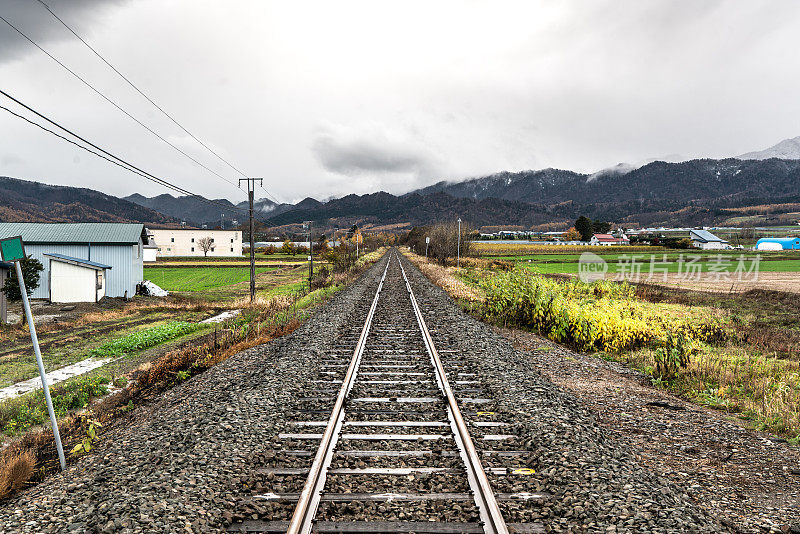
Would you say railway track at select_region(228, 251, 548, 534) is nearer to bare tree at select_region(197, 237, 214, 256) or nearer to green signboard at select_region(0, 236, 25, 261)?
green signboard at select_region(0, 236, 25, 261)

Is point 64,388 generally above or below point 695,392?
below

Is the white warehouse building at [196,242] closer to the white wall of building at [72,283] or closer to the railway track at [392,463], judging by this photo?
the white wall of building at [72,283]

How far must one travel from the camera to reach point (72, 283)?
29.6 m

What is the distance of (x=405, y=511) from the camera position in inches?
147

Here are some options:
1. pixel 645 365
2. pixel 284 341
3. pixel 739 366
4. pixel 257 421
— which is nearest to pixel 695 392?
pixel 645 365

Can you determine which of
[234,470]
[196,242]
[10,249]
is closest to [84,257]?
[10,249]

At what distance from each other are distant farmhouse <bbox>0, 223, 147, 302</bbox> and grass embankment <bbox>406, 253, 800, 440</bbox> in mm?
27166

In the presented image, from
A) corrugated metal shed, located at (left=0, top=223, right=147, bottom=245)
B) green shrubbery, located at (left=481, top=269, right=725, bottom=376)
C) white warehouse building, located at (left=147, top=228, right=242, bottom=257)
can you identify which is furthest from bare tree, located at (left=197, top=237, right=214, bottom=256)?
green shrubbery, located at (left=481, top=269, right=725, bottom=376)

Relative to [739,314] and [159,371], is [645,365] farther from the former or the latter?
[739,314]

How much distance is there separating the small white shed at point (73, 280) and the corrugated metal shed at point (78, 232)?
2.76 m

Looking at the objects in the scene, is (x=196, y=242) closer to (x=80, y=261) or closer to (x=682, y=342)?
(x=80, y=261)

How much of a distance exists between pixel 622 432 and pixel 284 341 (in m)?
8.44

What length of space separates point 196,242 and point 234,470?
115 m

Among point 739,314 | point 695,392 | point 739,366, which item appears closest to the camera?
point 695,392
